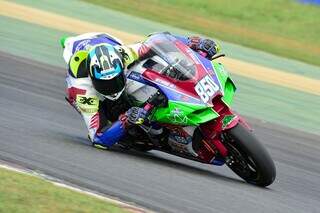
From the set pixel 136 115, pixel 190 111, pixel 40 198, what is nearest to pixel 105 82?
pixel 136 115

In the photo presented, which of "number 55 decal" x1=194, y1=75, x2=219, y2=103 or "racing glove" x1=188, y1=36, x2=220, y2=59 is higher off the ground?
"racing glove" x1=188, y1=36, x2=220, y2=59

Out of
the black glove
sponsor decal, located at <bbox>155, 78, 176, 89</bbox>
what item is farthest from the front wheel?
the black glove

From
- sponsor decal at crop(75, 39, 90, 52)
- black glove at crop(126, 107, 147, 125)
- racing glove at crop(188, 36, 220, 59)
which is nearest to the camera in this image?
black glove at crop(126, 107, 147, 125)

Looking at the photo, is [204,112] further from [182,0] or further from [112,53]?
[182,0]

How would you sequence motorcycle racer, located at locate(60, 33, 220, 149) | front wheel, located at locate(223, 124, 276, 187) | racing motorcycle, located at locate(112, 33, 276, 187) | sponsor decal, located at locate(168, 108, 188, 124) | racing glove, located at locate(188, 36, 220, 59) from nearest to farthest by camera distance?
front wheel, located at locate(223, 124, 276, 187) → racing motorcycle, located at locate(112, 33, 276, 187) → sponsor decal, located at locate(168, 108, 188, 124) → motorcycle racer, located at locate(60, 33, 220, 149) → racing glove, located at locate(188, 36, 220, 59)

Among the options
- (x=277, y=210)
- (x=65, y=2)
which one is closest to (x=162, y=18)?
(x=65, y=2)

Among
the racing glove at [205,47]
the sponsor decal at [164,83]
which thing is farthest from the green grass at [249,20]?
the sponsor decal at [164,83]

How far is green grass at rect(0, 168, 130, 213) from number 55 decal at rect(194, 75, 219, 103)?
1.85 meters

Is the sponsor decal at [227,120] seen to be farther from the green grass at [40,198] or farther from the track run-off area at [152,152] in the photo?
the green grass at [40,198]

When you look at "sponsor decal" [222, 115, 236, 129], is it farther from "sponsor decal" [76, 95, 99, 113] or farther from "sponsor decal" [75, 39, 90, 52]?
"sponsor decal" [75, 39, 90, 52]

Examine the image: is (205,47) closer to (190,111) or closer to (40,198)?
(190,111)

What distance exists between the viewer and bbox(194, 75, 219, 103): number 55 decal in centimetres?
755

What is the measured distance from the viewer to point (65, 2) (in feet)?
64.5

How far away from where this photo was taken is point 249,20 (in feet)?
71.2
